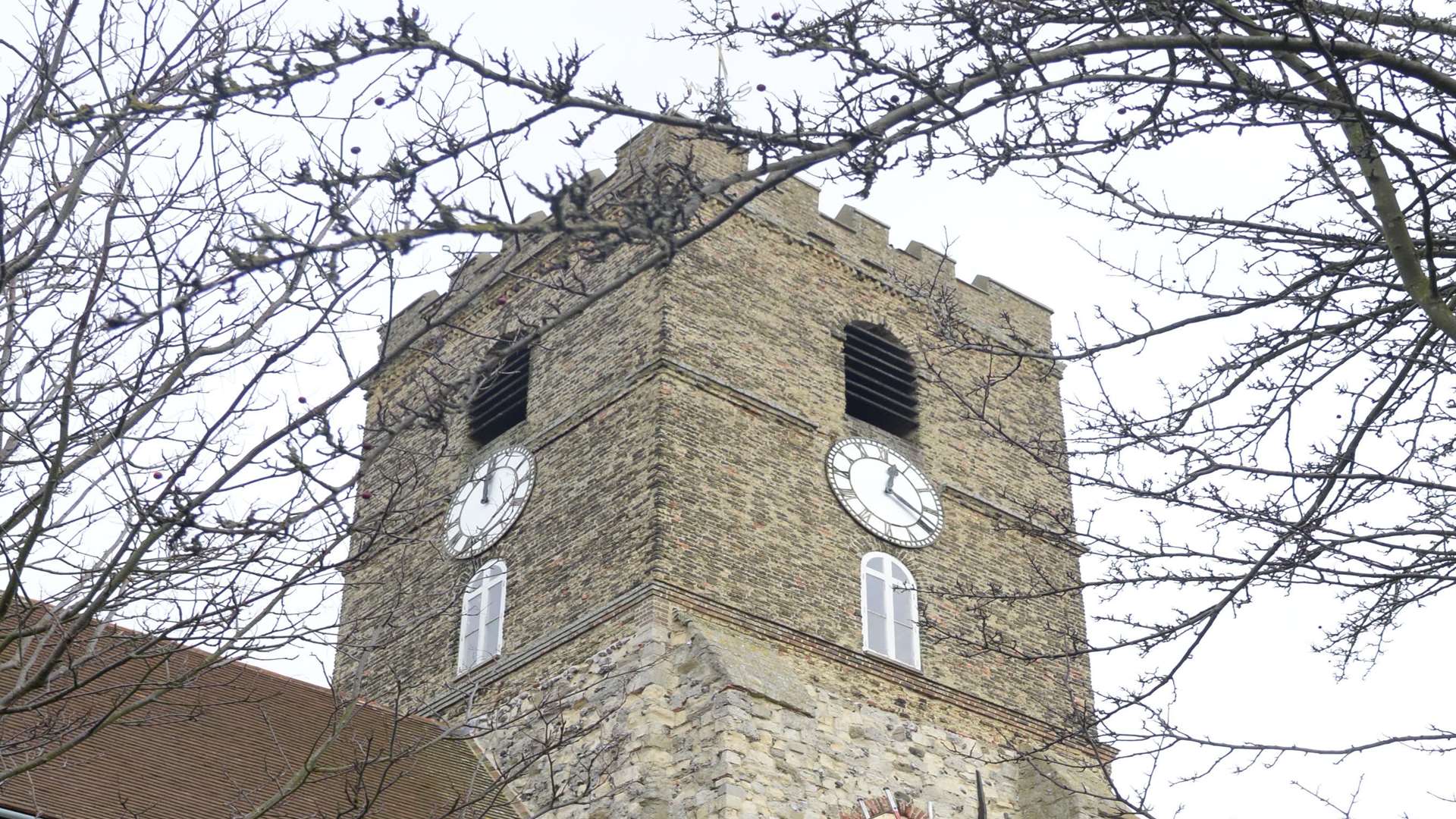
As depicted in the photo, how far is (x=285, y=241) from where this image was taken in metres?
5.94

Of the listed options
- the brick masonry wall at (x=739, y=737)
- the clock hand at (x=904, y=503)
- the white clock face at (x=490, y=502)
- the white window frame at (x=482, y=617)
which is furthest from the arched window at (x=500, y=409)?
the clock hand at (x=904, y=503)

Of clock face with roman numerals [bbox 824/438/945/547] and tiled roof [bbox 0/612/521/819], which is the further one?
clock face with roman numerals [bbox 824/438/945/547]

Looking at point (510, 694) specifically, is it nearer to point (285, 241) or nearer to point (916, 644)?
point (916, 644)

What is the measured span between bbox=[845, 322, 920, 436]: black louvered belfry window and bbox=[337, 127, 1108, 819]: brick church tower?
36 mm

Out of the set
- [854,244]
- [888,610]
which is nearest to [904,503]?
[888,610]

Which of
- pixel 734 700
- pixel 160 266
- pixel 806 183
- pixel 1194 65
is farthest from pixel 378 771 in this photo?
pixel 1194 65

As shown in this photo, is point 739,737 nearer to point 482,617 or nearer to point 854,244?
point 482,617

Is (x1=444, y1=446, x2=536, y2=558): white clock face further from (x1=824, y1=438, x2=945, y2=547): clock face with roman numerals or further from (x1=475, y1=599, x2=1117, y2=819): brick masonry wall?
(x1=824, y1=438, x2=945, y2=547): clock face with roman numerals

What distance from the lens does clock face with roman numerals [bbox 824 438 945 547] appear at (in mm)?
19109

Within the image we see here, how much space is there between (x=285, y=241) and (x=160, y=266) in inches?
70.7

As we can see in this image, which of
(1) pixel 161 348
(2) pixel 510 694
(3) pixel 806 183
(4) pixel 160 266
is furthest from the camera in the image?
(3) pixel 806 183

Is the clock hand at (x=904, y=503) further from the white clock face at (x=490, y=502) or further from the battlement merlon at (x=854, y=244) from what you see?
the white clock face at (x=490, y=502)

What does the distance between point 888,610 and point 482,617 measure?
4.13 meters

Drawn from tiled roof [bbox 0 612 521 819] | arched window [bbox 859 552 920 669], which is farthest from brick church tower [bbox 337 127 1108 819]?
tiled roof [bbox 0 612 521 819]
